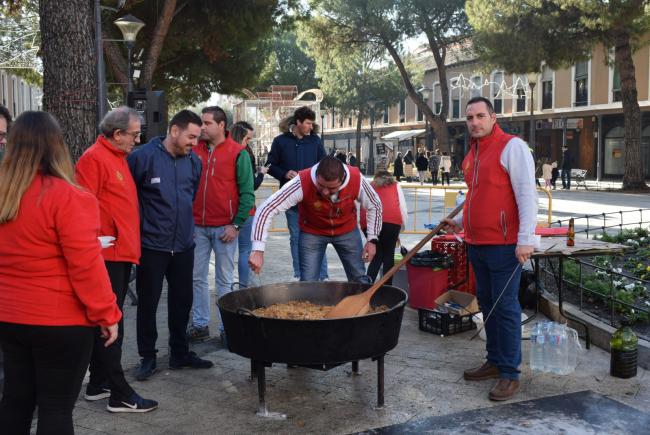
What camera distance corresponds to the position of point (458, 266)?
7.22 meters

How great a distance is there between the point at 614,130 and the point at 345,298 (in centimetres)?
3454

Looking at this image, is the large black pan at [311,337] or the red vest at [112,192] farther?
the red vest at [112,192]

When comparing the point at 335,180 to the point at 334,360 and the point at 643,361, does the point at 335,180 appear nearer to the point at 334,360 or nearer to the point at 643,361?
the point at 334,360

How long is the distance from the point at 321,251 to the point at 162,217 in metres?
1.34

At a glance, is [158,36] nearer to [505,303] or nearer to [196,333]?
[196,333]

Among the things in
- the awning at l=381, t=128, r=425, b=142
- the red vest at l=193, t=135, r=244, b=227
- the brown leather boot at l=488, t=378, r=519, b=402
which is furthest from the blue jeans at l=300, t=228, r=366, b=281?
the awning at l=381, t=128, r=425, b=142

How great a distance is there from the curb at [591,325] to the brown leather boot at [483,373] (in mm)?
1164

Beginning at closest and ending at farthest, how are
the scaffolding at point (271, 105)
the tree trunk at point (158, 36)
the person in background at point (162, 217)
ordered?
the person in background at point (162, 217)
the tree trunk at point (158, 36)
the scaffolding at point (271, 105)

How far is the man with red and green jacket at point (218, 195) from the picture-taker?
5.83 metres

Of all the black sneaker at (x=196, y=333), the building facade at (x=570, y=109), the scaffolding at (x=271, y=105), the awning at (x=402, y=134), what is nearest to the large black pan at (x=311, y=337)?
the black sneaker at (x=196, y=333)

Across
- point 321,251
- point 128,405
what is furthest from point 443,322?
point 128,405

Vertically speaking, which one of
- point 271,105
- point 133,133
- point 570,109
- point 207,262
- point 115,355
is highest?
point 570,109

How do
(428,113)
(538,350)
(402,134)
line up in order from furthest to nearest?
(402,134) < (428,113) < (538,350)

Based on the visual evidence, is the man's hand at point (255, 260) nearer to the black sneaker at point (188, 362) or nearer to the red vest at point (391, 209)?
the black sneaker at point (188, 362)
